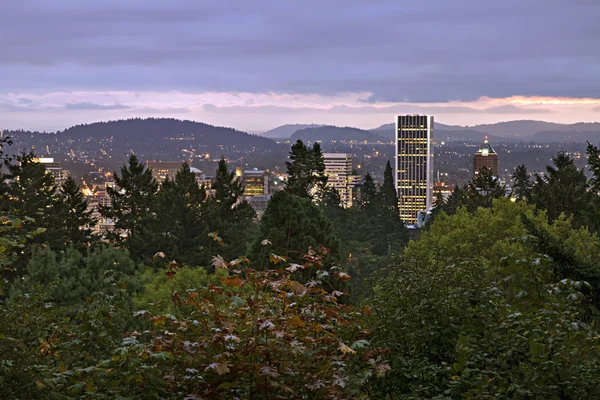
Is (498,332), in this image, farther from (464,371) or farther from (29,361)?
(29,361)

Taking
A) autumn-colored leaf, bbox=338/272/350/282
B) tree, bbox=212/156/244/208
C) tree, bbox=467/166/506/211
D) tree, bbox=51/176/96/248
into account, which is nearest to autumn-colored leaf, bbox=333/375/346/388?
autumn-colored leaf, bbox=338/272/350/282

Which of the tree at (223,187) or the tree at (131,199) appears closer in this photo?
the tree at (131,199)

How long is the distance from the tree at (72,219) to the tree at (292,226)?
792 inches

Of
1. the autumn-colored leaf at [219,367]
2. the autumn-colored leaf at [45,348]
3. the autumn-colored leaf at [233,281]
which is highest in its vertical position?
the autumn-colored leaf at [233,281]

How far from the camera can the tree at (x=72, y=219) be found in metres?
40.5

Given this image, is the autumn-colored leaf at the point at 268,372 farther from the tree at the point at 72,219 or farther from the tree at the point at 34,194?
the tree at the point at 72,219

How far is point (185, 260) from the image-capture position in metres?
36.5

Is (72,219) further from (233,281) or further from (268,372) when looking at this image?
(268,372)

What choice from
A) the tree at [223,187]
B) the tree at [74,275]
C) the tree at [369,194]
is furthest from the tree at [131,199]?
the tree at [369,194]

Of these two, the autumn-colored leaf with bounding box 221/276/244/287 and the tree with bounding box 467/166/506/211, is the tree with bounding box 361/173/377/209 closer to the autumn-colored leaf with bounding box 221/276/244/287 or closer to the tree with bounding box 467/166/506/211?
the tree with bounding box 467/166/506/211

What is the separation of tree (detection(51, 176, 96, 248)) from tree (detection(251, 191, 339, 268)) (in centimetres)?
2012

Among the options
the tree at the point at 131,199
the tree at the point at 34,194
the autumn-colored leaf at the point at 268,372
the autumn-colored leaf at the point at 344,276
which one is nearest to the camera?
the autumn-colored leaf at the point at 268,372

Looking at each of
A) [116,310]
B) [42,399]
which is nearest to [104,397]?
[42,399]

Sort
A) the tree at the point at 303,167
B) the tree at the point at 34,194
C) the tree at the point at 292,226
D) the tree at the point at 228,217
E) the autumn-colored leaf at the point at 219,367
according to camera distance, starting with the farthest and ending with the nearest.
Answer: the tree at the point at 303,167 < the tree at the point at 228,217 < the tree at the point at 34,194 < the tree at the point at 292,226 < the autumn-colored leaf at the point at 219,367
